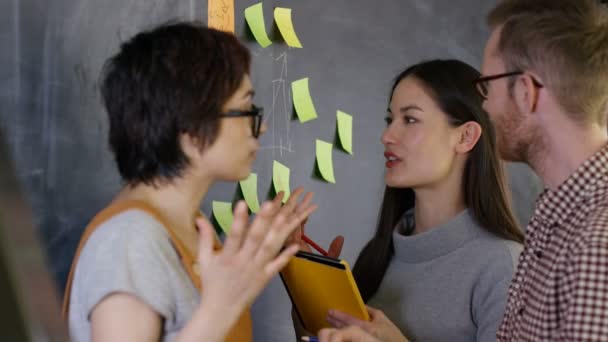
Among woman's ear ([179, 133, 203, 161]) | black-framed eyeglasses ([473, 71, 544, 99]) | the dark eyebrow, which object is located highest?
black-framed eyeglasses ([473, 71, 544, 99])

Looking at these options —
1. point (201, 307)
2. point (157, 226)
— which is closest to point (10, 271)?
point (201, 307)

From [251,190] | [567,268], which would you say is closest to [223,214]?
[251,190]

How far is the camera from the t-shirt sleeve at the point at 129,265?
0.96 metres

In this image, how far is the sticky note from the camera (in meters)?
2.15

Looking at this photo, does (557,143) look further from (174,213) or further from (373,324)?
(174,213)

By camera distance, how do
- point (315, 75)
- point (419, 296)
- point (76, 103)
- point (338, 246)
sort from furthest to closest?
point (315, 75) < point (338, 246) < point (419, 296) < point (76, 103)

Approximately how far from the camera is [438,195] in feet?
5.73

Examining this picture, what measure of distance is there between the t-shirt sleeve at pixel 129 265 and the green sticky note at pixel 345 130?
157 centimetres

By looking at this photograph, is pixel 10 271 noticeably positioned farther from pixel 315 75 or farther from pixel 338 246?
pixel 315 75

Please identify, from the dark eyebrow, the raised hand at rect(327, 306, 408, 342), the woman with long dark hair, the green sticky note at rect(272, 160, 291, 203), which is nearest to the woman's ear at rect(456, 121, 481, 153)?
the woman with long dark hair

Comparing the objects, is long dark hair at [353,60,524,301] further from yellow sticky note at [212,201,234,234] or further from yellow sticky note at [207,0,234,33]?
yellow sticky note at [207,0,234,33]

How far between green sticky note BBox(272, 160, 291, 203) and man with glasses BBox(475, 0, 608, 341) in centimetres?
102

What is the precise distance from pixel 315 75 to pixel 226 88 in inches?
54.5

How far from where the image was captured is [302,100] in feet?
7.84
